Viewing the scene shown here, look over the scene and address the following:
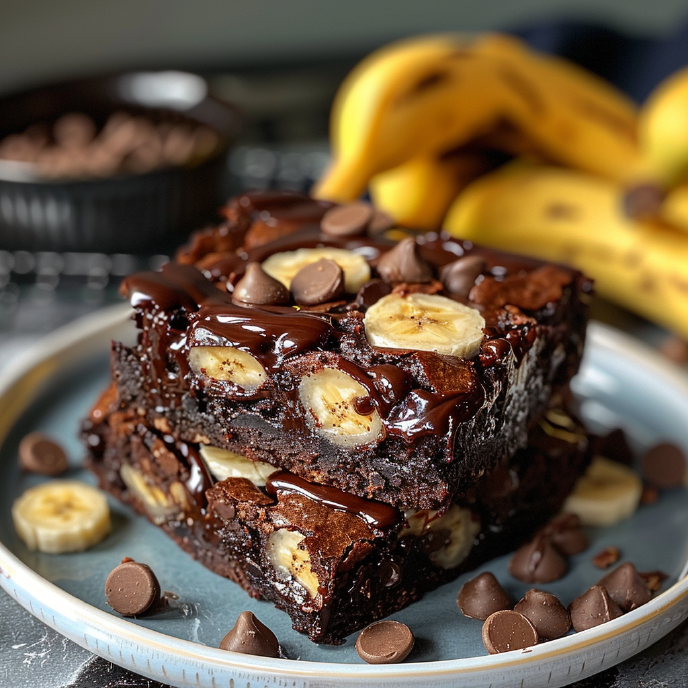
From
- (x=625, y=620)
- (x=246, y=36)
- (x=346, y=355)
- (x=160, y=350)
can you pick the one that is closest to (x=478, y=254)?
(x=346, y=355)

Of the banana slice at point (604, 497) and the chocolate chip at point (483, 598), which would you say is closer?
the chocolate chip at point (483, 598)

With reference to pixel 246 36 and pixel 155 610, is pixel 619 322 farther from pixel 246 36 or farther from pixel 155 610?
pixel 246 36

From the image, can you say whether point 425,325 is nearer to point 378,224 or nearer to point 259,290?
point 259,290

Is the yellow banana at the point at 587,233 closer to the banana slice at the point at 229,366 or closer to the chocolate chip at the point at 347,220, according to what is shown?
the chocolate chip at the point at 347,220

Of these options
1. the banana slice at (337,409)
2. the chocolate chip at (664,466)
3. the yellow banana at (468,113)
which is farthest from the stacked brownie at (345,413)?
the yellow banana at (468,113)

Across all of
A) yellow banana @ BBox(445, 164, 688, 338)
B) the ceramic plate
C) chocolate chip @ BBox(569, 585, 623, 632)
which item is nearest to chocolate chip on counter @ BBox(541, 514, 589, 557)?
the ceramic plate

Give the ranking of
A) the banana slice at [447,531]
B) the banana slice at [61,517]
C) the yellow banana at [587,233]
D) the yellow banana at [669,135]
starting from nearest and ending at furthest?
the banana slice at [447,531] → the banana slice at [61,517] → the yellow banana at [669,135] → the yellow banana at [587,233]

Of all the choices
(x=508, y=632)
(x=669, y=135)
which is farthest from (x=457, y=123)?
(x=508, y=632)
